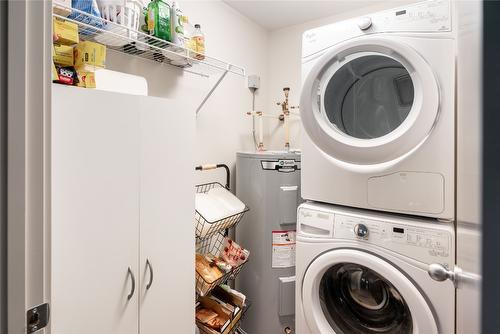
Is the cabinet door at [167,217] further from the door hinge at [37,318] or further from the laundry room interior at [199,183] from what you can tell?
the door hinge at [37,318]

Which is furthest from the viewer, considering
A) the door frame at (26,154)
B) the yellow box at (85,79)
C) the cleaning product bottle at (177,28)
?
the cleaning product bottle at (177,28)

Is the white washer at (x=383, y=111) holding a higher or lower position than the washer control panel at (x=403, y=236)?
higher

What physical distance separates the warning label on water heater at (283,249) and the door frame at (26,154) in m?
1.37

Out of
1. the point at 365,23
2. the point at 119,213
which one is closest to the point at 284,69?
the point at 365,23

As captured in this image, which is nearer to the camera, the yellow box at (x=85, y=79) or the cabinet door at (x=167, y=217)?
the yellow box at (x=85, y=79)

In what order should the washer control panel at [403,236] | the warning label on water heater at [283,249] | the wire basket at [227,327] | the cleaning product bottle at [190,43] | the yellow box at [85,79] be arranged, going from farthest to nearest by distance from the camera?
the warning label on water heater at [283,249], the wire basket at [227,327], the cleaning product bottle at [190,43], the washer control panel at [403,236], the yellow box at [85,79]

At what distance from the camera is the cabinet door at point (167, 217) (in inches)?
45.4

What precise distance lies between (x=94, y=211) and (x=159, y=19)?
89 cm

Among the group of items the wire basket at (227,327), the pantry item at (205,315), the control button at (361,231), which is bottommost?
the wire basket at (227,327)

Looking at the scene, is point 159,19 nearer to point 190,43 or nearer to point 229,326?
point 190,43

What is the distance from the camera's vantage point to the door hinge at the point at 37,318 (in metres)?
0.63

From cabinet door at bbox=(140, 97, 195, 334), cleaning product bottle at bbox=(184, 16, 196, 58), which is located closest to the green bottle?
cleaning product bottle at bbox=(184, 16, 196, 58)

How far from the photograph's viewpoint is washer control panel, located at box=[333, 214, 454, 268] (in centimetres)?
111

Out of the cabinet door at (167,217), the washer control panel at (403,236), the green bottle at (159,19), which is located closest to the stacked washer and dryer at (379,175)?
the washer control panel at (403,236)
